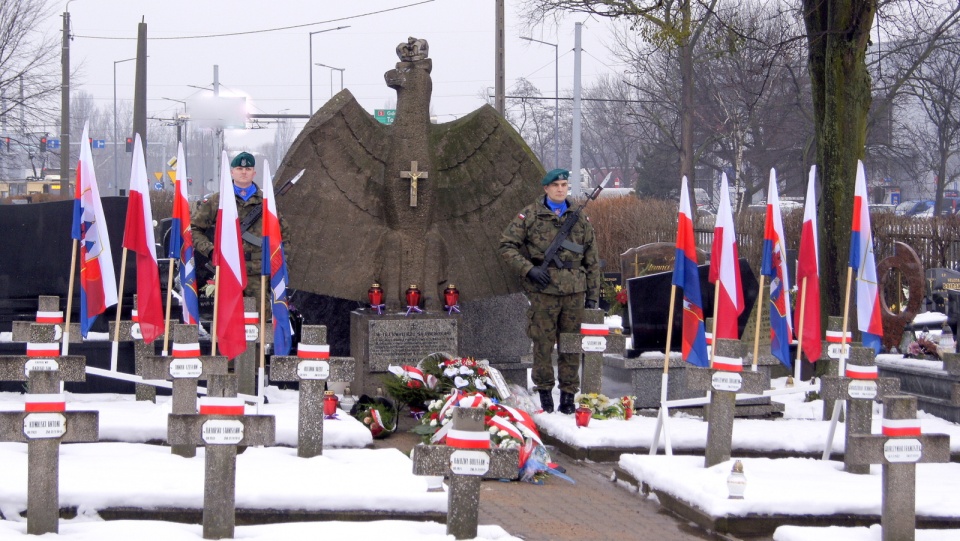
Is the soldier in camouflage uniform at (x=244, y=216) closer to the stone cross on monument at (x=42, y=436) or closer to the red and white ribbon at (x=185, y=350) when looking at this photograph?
the red and white ribbon at (x=185, y=350)

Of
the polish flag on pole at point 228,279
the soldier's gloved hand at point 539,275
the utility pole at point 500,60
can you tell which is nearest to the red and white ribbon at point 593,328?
the soldier's gloved hand at point 539,275

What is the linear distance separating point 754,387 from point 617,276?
12309 mm

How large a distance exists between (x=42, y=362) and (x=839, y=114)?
8.21 meters

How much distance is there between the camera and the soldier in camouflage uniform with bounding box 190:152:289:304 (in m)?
9.87

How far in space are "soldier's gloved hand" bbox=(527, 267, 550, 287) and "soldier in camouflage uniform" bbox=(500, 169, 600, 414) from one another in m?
0.01

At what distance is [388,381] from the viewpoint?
985cm

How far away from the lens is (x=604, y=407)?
981 cm

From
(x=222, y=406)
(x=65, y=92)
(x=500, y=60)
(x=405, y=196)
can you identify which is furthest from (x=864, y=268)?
(x=65, y=92)

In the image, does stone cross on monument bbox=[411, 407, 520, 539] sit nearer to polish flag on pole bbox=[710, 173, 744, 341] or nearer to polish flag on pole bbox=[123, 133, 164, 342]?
polish flag on pole bbox=[710, 173, 744, 341]

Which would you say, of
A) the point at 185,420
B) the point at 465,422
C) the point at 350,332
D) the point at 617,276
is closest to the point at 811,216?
→ the point at 350,332

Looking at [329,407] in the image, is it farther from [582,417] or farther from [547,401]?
[547,401]

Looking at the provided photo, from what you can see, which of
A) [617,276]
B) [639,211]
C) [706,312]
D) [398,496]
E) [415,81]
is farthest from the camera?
[639,211]

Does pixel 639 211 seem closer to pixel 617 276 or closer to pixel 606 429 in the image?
pixel 617 276

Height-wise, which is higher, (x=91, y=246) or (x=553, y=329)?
(x=91, y=246)
